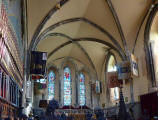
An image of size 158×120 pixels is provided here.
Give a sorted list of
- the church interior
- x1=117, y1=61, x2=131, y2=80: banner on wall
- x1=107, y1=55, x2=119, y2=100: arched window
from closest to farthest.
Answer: the church interior → x1=117, y1=61, x2=131, y2=80: banner on wall → x1=107, y1=55, x2=119, y2=100: arched window

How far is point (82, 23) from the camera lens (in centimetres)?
1880

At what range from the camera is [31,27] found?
51.0 ft

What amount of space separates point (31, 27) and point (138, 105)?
31.0ft

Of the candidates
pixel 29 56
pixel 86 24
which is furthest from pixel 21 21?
pixel 86 24

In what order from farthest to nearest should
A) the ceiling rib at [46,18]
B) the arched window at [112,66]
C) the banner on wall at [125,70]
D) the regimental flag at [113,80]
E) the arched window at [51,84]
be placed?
the arched window at [51,84], the arched window at [112,66], the regimental flag at [113,80], the banner on wall at [125,70], the ceiling rib at [46,18]

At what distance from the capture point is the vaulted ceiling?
1533cm

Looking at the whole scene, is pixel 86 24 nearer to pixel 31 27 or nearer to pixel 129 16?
pixel 129 16

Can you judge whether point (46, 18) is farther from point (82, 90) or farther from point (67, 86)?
point (82, 90)

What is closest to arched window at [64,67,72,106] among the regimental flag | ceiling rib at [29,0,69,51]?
the regimental flag

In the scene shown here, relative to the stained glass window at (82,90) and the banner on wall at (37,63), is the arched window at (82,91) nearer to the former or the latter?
the stained glass window at (82,90)

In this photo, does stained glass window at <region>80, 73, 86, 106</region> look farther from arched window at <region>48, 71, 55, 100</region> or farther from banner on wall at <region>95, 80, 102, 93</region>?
arched window at <region>48, 71, 55, 100</region>

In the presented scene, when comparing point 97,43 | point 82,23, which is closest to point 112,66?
point 97,43

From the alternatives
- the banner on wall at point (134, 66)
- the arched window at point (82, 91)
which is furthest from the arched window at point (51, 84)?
the banner on wall at point (134, 66)

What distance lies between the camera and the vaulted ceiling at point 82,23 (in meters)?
15.3
